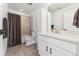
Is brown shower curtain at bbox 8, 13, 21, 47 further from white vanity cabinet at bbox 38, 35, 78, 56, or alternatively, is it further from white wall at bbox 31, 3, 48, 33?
white vanity cabinet at bbox 38, 35, 78, 56

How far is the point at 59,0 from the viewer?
53.6 inches

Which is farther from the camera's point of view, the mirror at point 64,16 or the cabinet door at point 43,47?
the cabinet door at point 43,47

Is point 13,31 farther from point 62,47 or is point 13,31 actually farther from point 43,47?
point 62,47

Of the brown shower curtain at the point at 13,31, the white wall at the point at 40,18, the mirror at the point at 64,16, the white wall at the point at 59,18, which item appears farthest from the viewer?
the brown shower curtain at the point at 13,31

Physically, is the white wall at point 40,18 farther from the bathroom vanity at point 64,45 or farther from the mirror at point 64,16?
the bathroom vanity at point 64,45

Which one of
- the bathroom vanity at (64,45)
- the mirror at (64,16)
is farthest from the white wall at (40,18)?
the bathroom vanity at (64,45)

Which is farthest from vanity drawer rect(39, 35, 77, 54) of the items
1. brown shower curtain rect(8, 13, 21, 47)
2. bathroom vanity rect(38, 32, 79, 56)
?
brown shower curtain rect(8, 13, 21, 47)

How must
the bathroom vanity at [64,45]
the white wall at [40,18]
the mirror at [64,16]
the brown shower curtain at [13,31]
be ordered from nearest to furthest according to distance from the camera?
the bathroom vanity at [64,45], the mirror at [64,16], the white wall at [40,18], the brown shower curtain at [13,31]

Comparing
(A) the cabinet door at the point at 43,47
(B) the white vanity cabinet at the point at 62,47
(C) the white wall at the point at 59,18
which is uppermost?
(C) the white wall at the point at 59,18

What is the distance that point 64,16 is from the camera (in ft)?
5.33

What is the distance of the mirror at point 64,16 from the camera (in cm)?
151

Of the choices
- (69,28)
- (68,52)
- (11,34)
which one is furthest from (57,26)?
(11,34)

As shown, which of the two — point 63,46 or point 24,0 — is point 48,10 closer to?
point 24,0

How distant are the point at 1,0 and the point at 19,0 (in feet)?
0.95
